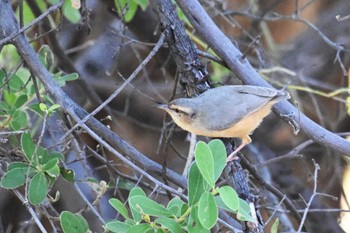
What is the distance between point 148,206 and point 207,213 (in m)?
0.15

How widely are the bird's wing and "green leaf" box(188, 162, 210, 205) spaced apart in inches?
20.3

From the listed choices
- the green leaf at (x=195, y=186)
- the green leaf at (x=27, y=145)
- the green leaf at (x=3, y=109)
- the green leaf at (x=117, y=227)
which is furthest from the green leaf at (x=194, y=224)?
the green leaf at (x=3, y=109)

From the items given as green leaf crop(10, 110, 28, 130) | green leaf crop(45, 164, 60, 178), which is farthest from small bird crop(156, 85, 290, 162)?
green leaf crop(10, 110, 28, 130)

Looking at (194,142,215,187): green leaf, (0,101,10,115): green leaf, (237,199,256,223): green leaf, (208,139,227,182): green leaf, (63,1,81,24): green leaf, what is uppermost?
(63,1,81,24): green leaf

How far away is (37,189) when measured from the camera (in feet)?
6.35

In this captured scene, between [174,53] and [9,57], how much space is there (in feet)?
5.18

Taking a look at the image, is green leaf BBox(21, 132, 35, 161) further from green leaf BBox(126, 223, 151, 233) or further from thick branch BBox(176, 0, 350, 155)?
thick branch BBox(176, 0, 350, 155)

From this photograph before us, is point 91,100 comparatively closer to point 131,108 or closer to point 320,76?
point 131,108

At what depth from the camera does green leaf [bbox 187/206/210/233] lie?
61.3 inches

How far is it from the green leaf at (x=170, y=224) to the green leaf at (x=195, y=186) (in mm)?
62

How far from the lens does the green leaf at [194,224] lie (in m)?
1.56

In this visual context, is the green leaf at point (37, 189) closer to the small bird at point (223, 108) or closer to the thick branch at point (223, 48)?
the small bird at point (223, 108)

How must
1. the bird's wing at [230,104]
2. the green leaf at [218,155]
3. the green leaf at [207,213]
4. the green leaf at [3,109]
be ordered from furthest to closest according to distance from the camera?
the green leaf at [3,109] → the bird's wing at [230,104] → the green leaf at [218,155] → the green leaf at [207,213]

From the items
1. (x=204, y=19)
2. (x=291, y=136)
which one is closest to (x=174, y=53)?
(x=204, y=19)
